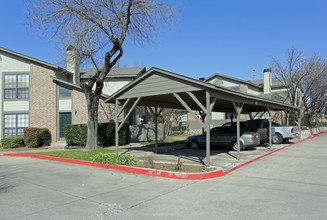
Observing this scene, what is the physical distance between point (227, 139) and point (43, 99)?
15.0 metres

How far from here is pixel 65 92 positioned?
20969mm

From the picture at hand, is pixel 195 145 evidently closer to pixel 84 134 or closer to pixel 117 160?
pixel 117 160

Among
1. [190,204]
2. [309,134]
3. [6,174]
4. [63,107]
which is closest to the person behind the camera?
[190,204]

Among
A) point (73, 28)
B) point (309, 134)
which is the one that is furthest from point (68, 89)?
point (309, 134)

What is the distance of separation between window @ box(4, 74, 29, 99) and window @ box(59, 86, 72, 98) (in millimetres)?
2943

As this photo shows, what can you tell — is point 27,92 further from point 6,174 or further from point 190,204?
point 190,204

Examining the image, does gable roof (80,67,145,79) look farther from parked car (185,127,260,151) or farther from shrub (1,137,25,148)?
parked car (185,127,260,151)

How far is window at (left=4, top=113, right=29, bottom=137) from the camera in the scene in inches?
834

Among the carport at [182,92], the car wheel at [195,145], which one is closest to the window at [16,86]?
the carport at [182,92]

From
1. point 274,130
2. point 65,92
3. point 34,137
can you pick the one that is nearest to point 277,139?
point 274,130

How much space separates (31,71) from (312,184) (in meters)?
21.3

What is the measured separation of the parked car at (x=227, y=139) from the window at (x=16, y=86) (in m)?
14.5

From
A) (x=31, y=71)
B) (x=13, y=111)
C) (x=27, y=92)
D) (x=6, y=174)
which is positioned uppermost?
(x=31, y=71)

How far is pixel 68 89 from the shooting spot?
826 inches
